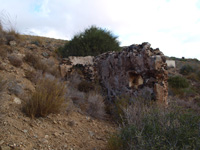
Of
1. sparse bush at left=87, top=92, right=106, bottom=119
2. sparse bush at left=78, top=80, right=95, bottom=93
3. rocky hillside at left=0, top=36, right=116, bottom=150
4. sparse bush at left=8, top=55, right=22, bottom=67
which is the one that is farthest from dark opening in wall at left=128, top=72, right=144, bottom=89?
sparse bush at left=8, top=55, right=22, bottom=67

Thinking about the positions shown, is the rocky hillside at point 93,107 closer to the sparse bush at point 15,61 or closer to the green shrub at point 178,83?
the sparse bush at point 15,61

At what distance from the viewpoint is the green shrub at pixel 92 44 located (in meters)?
9.70

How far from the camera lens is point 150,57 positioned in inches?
195

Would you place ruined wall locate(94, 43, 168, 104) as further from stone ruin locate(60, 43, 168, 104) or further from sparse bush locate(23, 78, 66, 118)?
sparse bush locate(23, 78, 66, 118)

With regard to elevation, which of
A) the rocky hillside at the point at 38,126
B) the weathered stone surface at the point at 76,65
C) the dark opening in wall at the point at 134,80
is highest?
the weathered stone surface at the point at 76,65

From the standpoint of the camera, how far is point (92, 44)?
9758 millimetres

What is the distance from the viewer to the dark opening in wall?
18.2 ft

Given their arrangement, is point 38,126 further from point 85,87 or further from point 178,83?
point 178,83

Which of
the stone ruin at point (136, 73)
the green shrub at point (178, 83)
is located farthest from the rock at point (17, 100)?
the green shrub at point (178, 83)

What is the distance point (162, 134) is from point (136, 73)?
121 inches

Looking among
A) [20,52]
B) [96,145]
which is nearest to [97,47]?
[20,52]

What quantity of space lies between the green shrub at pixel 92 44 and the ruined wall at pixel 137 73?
9.60 feet

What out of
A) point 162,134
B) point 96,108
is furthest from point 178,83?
point 162,134

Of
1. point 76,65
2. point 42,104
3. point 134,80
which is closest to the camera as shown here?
point 42,104
